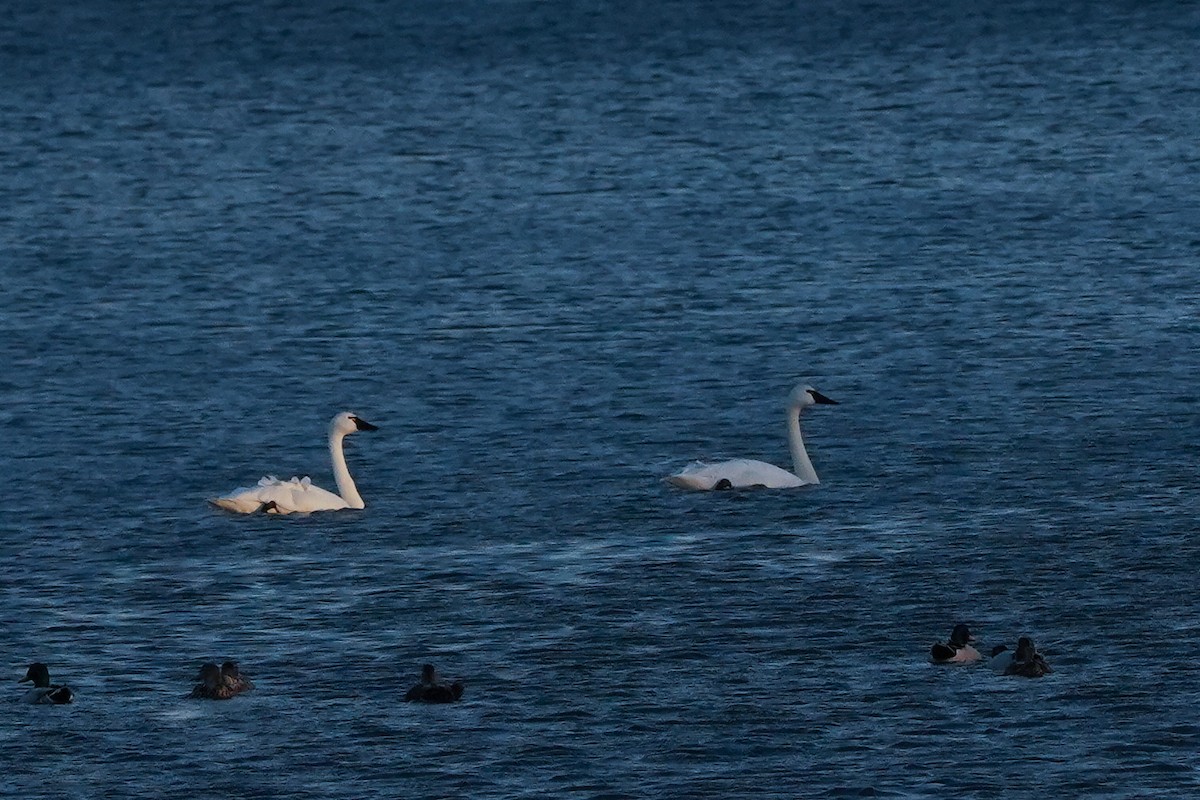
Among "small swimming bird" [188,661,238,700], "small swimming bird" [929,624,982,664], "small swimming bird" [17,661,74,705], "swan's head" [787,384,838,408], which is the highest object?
"swan's head" [787,384,838,408]

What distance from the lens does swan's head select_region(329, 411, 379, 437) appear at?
78.6 ft

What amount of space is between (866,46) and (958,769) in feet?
139

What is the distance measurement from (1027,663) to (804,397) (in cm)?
701

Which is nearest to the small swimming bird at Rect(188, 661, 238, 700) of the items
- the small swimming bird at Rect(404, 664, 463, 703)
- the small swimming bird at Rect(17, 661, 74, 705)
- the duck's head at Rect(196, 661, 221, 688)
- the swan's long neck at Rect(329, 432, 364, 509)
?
the duck's head at Rect(196, 661, 221, 688)

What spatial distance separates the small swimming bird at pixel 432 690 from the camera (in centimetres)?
1758

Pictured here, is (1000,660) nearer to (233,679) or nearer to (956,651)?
Result: (956,651)

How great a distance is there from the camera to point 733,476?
23156 millimetres

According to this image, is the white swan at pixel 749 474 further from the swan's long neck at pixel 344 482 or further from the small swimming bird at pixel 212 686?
the small swimming bird at pixel 212 686

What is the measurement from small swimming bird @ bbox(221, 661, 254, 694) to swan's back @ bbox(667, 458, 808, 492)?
19.1ft

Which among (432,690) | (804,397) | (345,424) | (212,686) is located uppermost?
(345,424)

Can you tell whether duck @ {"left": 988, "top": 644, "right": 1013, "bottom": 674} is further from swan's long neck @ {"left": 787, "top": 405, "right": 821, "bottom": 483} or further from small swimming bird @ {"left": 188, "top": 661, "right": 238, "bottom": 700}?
swan's long neck @ {"left": 787, "top": 405, "right": 821, "bottom": 483}

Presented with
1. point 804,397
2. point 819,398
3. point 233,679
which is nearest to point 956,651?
point 233,679

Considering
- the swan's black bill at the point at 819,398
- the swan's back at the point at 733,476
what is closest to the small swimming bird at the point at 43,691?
the swan's back at the point at 733,476

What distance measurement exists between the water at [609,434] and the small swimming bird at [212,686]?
9 cm
